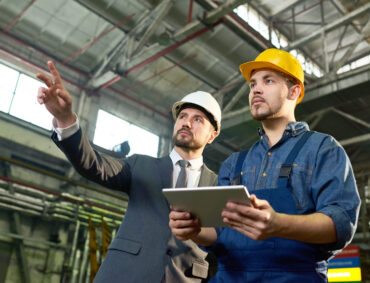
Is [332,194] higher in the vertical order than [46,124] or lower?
lower

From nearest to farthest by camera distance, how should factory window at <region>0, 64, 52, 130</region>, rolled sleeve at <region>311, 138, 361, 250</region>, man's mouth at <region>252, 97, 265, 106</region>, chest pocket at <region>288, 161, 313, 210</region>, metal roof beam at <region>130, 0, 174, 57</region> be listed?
1. rolled sleeve at <region>311, 138, 361, 250</region>
2. chest pocket at <region>288, 161, 313, 210</region>
3. man's mouth at <region>252, 97, 265, 106</region>
4. metal roof beam at <region>130, 0, 174, 57</region>
5. factory window at <region>0, 64, 52, 130</region>

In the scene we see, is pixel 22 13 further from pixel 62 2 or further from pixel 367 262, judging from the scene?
pixel 367 262

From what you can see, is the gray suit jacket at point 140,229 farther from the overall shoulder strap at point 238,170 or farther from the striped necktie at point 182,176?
the overall shoulder strap at point 238,170

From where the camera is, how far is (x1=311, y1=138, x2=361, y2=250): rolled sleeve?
4.75 feet

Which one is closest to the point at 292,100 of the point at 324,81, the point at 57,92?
the point at 57,92

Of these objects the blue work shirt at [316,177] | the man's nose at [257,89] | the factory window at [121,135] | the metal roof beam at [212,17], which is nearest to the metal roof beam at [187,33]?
the metal roof beam at [212,17]

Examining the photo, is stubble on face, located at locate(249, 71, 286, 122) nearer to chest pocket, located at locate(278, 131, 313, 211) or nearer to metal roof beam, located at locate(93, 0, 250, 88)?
chest pocket, located at locate(278, 131, 313, 211)

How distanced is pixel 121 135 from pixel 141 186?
10436mm

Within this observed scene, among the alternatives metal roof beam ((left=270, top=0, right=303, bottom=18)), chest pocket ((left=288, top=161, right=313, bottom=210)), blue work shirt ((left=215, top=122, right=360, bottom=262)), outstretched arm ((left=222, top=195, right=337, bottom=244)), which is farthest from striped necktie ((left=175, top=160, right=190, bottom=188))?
metal roof beam ((left=270, top=0, right=303, bottom=18))

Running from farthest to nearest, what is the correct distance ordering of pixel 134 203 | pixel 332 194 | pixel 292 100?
1. pixel 134 203
2. pixel 292 100
3. pixel 332 194

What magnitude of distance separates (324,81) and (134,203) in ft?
24.8

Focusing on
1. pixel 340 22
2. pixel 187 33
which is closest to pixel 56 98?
pixel 187 33

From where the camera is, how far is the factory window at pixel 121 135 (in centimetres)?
1248

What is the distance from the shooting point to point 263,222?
132 cm
